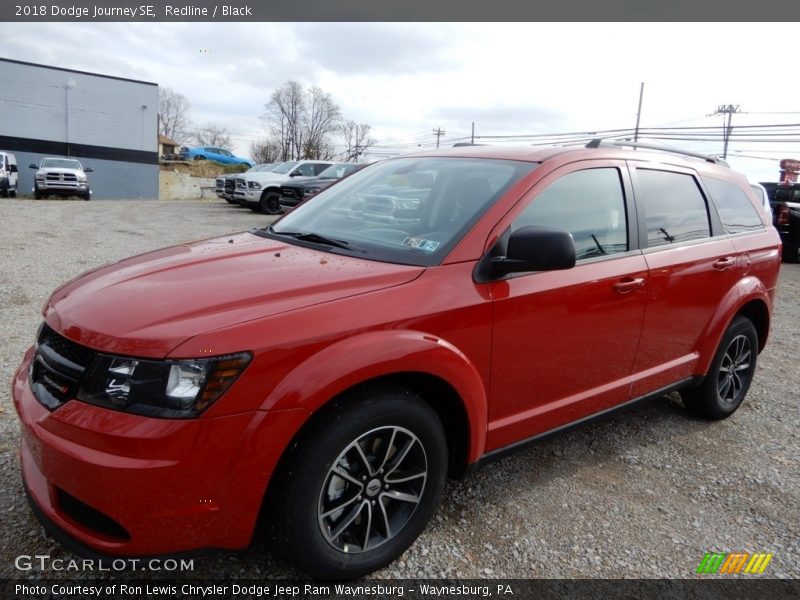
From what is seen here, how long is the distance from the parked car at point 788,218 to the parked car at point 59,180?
24.2 meters

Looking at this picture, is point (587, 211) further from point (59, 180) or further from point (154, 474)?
point (59, 180)

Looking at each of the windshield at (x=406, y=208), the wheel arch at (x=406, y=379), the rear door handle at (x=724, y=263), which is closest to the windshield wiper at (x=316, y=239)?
the windshield at (x=406, y=208)

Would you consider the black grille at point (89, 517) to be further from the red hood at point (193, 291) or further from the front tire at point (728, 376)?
the front tire at point (728, 376)

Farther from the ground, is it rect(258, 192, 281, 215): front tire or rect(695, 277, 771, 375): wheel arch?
rect(258, 192, 281, 215): front tire

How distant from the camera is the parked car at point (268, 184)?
18.6 m

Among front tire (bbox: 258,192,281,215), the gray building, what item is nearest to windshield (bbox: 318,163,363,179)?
front tire (bbox: 258,192,281,215)

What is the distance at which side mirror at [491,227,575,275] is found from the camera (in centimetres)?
231

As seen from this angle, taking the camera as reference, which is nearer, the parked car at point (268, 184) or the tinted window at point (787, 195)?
the tinted window at point (787, 195)

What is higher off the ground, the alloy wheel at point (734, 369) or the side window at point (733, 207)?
the side window at point (733, 207)

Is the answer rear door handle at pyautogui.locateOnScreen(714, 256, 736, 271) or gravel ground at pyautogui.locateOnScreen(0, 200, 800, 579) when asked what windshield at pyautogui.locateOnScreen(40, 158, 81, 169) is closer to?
gravel ground at pyautogui.locateOnScreen(0, 200, 800, 579)

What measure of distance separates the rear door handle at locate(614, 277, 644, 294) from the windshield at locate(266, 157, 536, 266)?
762 millimetres

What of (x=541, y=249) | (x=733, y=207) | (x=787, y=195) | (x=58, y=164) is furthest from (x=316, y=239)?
(x=58, y=164)

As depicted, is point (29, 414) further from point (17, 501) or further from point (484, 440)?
point (484, 440)

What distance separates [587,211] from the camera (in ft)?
9.74
